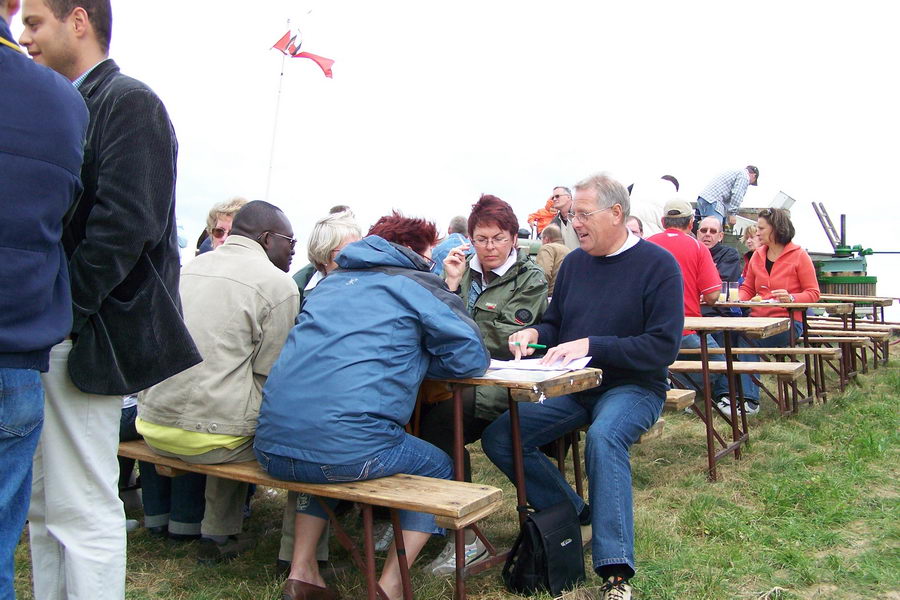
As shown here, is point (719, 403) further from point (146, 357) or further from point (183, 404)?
point (146, 357)

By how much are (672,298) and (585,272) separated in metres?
0.45

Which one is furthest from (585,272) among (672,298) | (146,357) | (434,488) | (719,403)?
(719,403)

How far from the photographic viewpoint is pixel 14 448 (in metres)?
1.66

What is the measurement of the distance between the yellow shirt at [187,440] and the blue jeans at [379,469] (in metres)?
0.22

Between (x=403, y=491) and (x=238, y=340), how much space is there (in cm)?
90

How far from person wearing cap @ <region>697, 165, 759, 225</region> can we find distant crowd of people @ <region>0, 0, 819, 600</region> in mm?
5413

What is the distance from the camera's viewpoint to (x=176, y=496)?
3.62 m

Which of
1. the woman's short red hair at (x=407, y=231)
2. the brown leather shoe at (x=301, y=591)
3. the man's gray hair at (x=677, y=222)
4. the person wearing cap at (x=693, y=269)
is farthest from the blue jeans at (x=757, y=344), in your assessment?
the brown leather shoe at (x=301, y=591)

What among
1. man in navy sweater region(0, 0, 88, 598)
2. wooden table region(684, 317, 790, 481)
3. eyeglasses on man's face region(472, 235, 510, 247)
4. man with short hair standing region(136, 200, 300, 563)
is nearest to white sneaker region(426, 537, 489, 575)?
man with short hair standing region(136, 200, 300, 563)

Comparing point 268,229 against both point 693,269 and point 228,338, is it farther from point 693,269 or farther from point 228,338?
point 693,269

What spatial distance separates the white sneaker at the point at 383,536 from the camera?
142 inches

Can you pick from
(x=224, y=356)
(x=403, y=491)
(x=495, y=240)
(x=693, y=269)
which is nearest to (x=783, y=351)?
(x=693, y=269)

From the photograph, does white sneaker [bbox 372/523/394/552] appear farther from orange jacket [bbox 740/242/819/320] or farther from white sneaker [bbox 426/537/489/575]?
orange jacket [bbox 740/242/819/320]

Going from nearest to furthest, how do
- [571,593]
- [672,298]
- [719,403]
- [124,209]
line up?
[124,209], [571,593], [672,298], [719,403]
